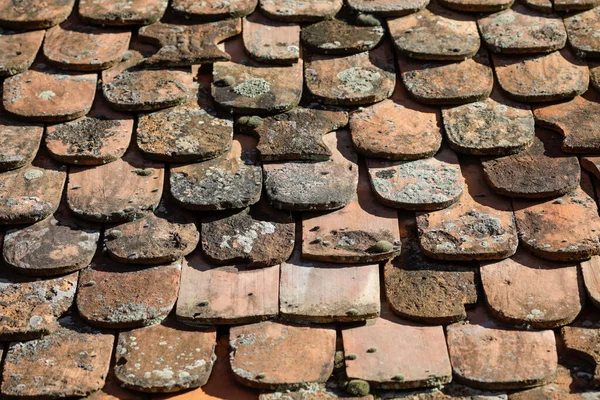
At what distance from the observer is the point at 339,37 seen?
130 inches

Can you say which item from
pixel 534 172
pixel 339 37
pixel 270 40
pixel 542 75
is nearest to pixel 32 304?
pixel 270 40

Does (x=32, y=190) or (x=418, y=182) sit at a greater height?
(x=418, y=182)

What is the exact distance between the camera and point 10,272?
2896 mm

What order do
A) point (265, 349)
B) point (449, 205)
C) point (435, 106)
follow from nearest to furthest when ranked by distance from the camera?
point (265, 349) < point (449, 205) < point (435, 106)

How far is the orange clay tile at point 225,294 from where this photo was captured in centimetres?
279

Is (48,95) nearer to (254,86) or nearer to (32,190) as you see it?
(32,190)

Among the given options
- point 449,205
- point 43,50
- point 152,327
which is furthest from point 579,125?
point 43,50

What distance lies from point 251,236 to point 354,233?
324mm

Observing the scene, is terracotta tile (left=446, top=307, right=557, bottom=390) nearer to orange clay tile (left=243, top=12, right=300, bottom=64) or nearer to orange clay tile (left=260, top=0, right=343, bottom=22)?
Result: orange clay tile (left=243, top=12, right=300, bottom=64)

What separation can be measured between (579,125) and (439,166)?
519 mm

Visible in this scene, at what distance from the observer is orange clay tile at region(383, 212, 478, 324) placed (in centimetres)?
279

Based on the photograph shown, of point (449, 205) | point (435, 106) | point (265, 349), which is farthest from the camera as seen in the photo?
point (435, 106)

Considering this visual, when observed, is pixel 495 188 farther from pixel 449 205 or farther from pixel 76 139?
pixel 76 139

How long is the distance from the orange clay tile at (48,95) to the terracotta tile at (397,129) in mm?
933
